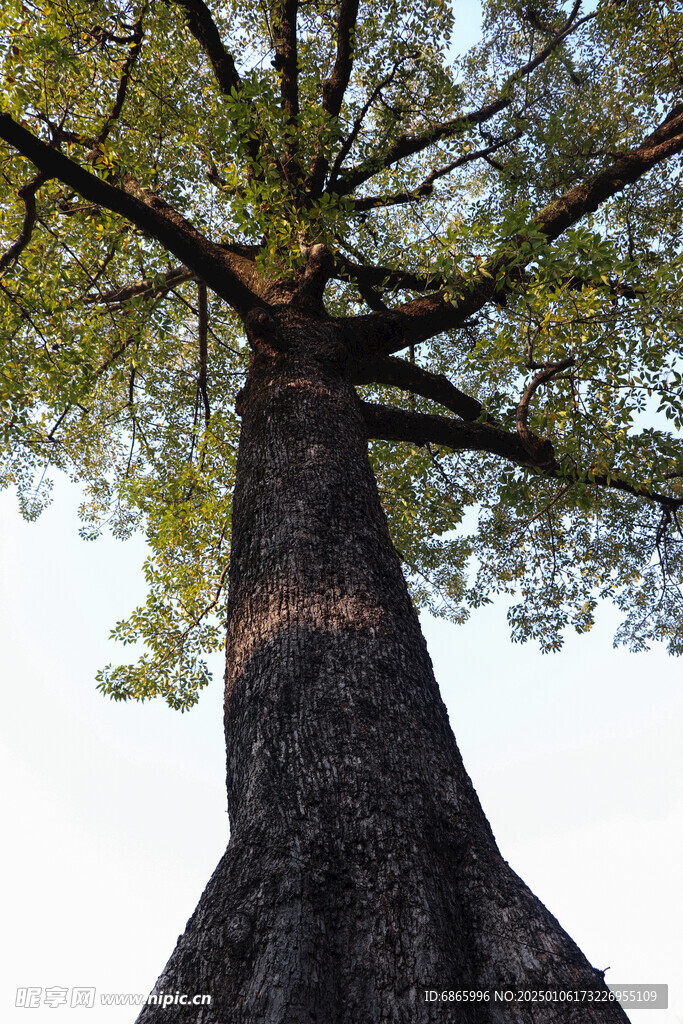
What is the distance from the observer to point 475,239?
13.2 feet

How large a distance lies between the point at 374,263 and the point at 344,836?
914cm

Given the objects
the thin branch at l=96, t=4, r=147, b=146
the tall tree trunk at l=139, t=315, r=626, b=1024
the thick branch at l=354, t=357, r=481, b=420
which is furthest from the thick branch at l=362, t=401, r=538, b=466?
the thin branch at l=96, t=4, r=147, b=146

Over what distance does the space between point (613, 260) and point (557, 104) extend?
295 inches

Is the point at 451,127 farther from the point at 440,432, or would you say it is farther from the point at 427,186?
the point at 440,432

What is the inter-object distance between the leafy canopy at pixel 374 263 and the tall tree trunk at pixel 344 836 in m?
2.27

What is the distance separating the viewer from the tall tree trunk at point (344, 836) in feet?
5.64

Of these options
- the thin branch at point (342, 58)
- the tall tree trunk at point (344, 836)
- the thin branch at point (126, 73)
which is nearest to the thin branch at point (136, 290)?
the thin branch at point (126, 73)

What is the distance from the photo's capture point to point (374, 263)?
9.65 metres

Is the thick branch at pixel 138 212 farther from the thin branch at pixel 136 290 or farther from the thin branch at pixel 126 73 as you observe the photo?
the thin branch at pixel 136 290

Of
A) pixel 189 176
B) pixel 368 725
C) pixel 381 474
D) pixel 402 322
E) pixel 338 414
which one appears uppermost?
pixel 189 176

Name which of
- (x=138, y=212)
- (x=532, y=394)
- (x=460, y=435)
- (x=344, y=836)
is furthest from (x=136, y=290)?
(x=344, y=836)

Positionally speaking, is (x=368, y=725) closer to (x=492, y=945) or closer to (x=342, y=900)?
(x=342, y=900)

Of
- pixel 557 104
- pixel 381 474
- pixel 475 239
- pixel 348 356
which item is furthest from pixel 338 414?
pixel 557 104

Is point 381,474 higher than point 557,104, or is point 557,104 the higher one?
point 557,104
